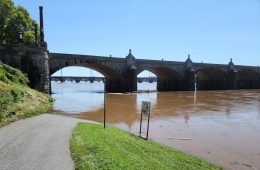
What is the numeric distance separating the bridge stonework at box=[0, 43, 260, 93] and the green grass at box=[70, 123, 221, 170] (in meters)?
22.1

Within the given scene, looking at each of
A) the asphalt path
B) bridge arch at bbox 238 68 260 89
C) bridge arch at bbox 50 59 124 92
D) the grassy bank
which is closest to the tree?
bridge arch at bbox 50 59 124 92

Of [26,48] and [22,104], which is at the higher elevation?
[26,48]

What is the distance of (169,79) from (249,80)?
33593 millimetres

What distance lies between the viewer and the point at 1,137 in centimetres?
1095

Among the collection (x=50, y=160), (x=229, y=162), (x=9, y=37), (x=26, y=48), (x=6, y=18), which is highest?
(x=6, y=18)

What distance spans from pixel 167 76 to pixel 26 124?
60589 millimetres

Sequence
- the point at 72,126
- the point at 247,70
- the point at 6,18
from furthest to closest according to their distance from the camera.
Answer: the point at 247,70 < the point at 6,18 < the point at 72,126

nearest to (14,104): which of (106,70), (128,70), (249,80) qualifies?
(128,70)

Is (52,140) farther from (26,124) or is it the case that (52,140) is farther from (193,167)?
(193,167)

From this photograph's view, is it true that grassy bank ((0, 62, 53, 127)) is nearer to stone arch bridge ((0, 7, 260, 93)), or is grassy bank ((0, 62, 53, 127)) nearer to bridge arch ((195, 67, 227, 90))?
stone arch bridge ((0, 7, 260, 93))

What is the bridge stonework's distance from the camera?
31.4 m

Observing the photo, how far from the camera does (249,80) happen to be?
89688mm

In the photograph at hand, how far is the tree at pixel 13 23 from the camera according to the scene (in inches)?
1522

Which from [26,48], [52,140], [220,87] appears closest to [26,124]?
[52,140]
